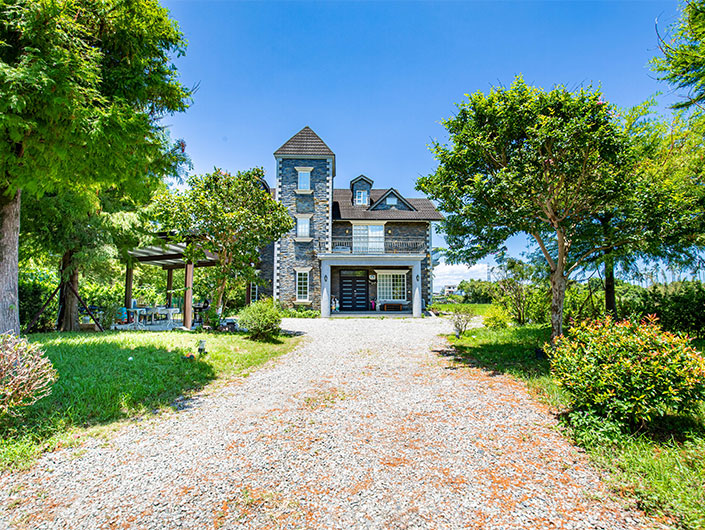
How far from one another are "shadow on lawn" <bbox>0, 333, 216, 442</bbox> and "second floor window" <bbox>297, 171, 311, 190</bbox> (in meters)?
Answer: 14.5

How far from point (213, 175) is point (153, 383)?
316 inches

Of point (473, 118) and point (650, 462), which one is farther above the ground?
point (473, 118)

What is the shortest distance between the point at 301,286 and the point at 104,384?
1503 centimetres

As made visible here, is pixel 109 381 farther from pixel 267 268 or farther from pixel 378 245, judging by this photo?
pixel 378 245

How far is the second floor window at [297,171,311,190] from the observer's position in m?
20.6

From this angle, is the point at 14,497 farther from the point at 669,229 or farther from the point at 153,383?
the point at 669,229

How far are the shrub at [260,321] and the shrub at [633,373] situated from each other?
8.23m

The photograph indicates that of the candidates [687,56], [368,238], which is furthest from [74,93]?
[368,238]

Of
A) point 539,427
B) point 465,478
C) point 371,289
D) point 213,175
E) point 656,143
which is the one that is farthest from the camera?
point 371,289

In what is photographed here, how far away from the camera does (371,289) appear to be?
21.8m

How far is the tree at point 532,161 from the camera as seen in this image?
Result: 6.58 metres

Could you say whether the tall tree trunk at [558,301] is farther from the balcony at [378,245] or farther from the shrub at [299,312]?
the balcony at [378,245]

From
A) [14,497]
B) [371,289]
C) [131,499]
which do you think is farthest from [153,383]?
[371,289]

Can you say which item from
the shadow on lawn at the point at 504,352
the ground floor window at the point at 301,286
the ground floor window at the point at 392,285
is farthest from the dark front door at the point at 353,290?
the shadow on lawn at the point at 504,352
